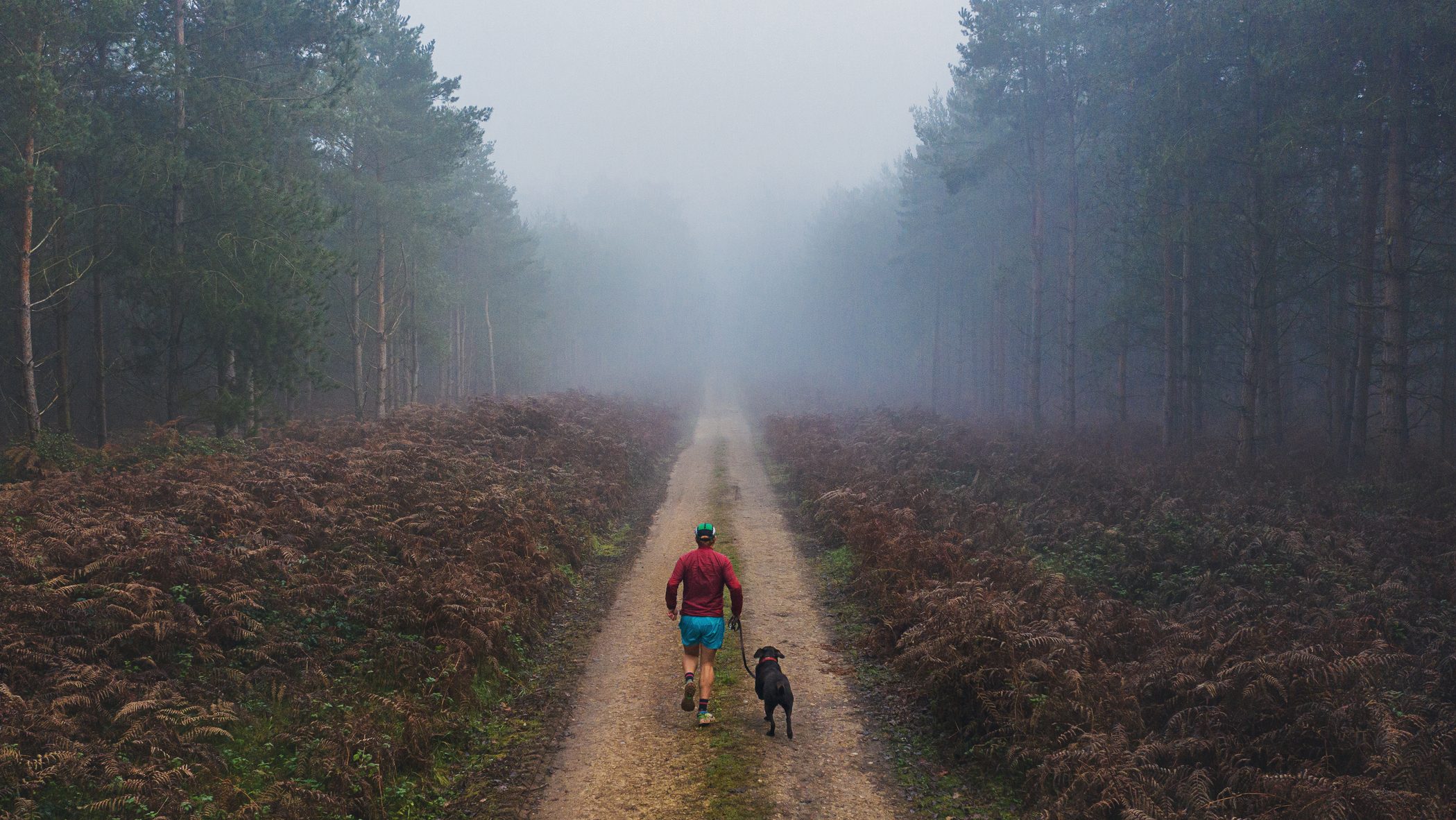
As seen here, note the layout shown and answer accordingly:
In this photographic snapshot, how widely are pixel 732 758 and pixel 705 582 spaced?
1.73m

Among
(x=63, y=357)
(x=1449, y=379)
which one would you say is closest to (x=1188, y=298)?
(x=1449, y=379)

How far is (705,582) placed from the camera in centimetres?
816

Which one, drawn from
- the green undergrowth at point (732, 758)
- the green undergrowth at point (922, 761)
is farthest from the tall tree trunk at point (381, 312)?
the green undergrowth at point (922, 761)

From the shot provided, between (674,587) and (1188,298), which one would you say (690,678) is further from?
(1188,298)

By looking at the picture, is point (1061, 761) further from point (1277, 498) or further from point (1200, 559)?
point (1277, 498)

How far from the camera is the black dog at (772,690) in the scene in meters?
7.46

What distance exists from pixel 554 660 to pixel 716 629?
2849 millimetres

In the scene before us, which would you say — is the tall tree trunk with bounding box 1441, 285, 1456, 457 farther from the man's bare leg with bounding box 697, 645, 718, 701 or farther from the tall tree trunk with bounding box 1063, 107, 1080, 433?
the man's bare leg with bounding box 697, 645, 718, 701

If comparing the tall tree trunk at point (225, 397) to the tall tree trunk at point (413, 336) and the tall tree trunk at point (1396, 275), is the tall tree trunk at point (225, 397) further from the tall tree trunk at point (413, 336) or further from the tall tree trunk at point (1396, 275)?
the tall tree trunk at point (1396, 275)

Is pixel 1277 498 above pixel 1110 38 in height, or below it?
below

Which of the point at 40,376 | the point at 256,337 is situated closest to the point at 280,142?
the point at 256,337

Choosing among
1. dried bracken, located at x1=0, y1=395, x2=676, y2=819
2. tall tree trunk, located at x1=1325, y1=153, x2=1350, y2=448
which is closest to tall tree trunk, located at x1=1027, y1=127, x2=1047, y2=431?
tall tree trunk, located at x1=1325, y1=153, x2=1350, y2=448

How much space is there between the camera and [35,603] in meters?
7.54

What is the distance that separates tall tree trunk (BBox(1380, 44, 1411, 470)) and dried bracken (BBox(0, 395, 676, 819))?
16274mm
